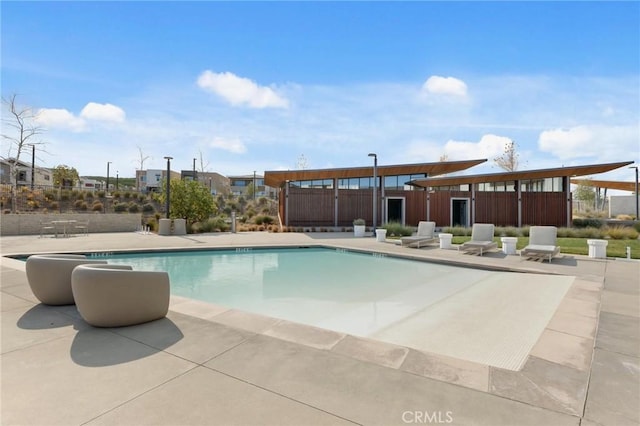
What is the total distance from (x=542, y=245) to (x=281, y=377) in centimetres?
1012

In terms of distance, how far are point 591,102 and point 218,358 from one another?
46.4 feet

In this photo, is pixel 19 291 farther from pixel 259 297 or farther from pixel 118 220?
pixel 118 220

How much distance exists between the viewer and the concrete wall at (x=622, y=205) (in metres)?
31.4

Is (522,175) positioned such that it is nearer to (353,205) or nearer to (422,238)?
(353,205)

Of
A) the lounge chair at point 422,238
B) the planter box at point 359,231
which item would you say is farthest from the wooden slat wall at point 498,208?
the lounge chair at point 422,238

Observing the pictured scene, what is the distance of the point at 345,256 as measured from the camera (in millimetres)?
11172

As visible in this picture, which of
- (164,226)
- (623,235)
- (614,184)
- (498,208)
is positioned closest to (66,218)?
(164,226)

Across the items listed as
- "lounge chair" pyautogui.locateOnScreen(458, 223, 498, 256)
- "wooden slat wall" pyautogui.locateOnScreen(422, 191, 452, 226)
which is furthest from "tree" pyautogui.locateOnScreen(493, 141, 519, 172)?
"lounge chair" pyautogui.locateOnScreen(458, 223, 498, 256)

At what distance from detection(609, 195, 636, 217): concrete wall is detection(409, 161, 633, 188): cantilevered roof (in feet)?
68.3

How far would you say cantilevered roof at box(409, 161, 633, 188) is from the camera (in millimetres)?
16953

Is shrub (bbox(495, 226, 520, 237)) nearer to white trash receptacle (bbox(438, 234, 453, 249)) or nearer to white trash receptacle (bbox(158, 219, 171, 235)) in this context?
white trash receptacle (bbox(438, 234, 453, 249))

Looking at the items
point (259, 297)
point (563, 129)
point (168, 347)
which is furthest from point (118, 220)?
point (563, 129)

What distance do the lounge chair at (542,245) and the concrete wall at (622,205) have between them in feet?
105

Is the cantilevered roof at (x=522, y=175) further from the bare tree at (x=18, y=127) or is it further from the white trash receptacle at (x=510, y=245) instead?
the bare tree at (x=18, y=127)
